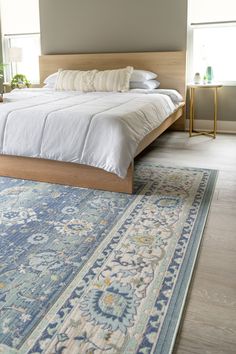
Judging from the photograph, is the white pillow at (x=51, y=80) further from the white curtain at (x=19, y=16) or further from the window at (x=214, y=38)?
the window at (x=214, y=38)

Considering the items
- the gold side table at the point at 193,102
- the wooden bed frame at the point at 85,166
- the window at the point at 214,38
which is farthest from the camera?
the window at the point at 214,38

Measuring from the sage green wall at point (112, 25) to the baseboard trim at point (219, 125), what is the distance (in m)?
1.03

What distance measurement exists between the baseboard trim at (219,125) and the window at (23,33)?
273 cm

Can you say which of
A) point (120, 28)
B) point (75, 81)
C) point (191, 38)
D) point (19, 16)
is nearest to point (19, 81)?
point (19, 16)

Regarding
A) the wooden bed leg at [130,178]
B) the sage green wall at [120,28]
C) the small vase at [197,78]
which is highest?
the sage green wall at [120,28]

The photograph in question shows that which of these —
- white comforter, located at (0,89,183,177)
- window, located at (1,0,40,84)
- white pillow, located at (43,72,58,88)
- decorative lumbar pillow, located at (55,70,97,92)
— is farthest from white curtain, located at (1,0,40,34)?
white comforter, located at (0,89,183,177)

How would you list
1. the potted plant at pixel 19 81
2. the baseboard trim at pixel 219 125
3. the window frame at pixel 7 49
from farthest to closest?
1. the window frame at pixel 7 49
2. the potted plant at pixel 19 81
3. the baseboard trim at pixel 219 125

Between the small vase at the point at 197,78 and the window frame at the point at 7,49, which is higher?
the window frame at the point at 7,49

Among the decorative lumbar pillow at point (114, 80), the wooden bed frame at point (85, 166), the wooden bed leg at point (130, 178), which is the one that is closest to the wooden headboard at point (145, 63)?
the wooden bed frame at point (85, 166)

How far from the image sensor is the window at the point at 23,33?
5562mm

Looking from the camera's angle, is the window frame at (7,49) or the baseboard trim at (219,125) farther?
the window frame at (7,49)

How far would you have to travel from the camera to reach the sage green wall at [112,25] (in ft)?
15.2

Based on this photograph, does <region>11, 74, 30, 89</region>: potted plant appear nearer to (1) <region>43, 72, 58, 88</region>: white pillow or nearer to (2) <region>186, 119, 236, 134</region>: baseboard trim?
(1) <region>43, 72, 58, 88</region>: white pillow

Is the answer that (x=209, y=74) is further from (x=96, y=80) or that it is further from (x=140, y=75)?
(x=96, y=80)
